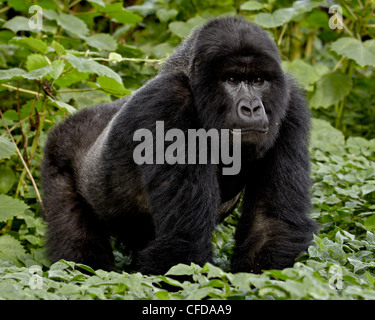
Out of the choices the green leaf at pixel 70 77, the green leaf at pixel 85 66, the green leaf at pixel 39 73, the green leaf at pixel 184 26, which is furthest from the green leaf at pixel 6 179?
the green leaf at pixel 184 26

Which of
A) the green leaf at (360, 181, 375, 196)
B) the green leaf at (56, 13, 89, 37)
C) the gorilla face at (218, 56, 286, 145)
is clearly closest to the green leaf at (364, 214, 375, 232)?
the green leaf at (360, 181, 375, 196)

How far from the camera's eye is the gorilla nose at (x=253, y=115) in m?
3.17

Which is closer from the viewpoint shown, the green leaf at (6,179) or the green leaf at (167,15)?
the green leaf at (6,179)

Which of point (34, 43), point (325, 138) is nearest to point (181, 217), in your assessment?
point (34, 43)

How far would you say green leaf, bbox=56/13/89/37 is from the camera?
530cm

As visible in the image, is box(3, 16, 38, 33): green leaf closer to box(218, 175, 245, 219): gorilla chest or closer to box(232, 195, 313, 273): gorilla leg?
box(218, 175, 245, 219): gorilla chest

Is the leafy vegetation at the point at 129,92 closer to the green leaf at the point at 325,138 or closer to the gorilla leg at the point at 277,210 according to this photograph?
the green leaf at the point at 325,138

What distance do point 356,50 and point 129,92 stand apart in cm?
242

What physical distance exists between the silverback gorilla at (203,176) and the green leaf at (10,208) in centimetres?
23

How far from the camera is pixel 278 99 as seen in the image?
3.41 m

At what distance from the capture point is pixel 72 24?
5.40 metres

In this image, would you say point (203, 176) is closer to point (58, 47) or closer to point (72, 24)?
point (58, 47)

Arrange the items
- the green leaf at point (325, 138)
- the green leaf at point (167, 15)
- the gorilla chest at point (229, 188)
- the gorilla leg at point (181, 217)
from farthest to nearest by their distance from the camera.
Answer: the green leaf at point (167, 15)
the green leaf at point (325, 138)
the gorilla chest at point (229, 188)
the gorilla leg at point (181, 217)
